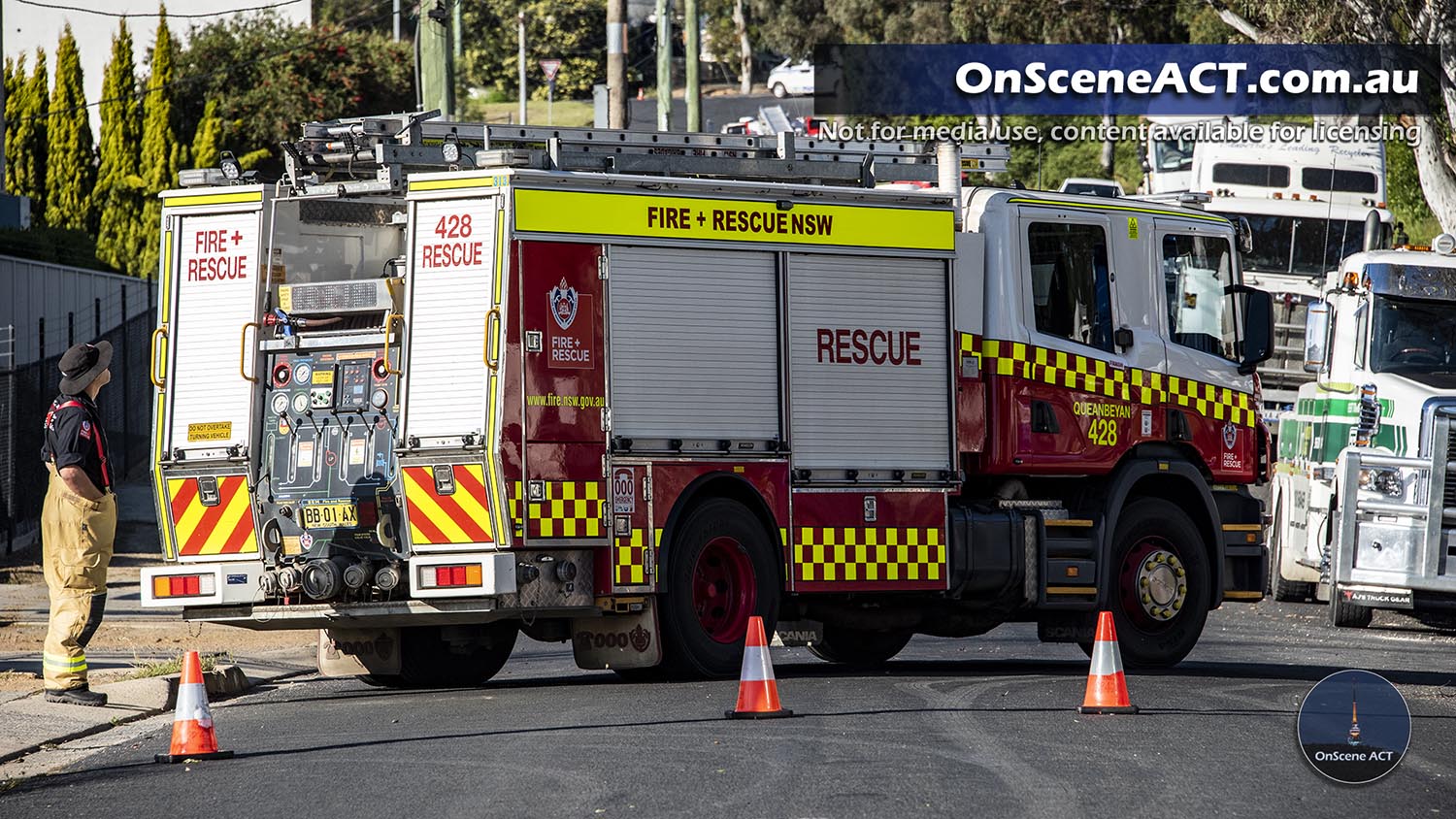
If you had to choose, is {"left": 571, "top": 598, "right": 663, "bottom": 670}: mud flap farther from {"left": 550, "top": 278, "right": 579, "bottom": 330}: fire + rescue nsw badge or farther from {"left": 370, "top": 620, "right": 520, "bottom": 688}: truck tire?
{"left": 550, "top": 278, "right": 579, "bottom": 330}: fire + rescue nsw badge

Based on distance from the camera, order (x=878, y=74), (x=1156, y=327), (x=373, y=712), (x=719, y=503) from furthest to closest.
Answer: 1. (x=878, y=74)
2. (x=1156, y=327)
3. (x=719, y=503)
4. (x=373, y=712)

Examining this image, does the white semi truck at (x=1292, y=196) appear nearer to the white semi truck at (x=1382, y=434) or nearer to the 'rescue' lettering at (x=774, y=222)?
the white semi truck at (x=1382, y=434)

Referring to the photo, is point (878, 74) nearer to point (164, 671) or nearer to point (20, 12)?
point (20, 12)

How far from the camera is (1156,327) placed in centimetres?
1433

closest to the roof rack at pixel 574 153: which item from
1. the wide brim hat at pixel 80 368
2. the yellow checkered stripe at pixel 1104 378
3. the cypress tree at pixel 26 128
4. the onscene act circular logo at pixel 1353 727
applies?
the yellow checkered stripe at pixel 1104 378

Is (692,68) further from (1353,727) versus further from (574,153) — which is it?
(1353,727)

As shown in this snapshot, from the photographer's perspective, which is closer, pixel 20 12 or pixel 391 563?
pixel 391 563

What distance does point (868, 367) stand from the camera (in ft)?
42.8

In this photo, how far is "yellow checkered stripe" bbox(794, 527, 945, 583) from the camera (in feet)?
41.9

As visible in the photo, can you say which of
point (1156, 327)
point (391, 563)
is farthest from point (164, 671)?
point (1156, 327)

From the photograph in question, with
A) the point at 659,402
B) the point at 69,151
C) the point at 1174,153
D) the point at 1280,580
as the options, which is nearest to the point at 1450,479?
the point at 1280,580

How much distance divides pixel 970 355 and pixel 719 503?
2194 mm

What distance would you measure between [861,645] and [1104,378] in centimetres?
265

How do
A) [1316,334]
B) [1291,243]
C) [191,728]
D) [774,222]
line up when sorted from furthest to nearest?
[1291,243] → [1316,334] → [774,222] → [191,728]
